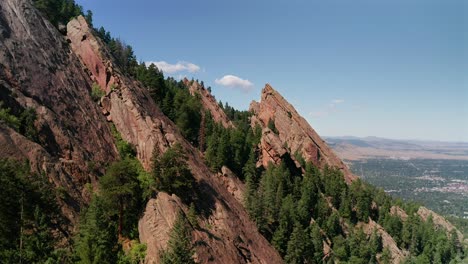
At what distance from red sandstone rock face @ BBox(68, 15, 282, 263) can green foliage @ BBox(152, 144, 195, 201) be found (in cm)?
213

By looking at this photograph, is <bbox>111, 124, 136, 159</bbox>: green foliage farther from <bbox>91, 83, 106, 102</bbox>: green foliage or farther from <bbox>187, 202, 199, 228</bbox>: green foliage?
<bbox>187, 202, 199, 228</bbox>: green foliage

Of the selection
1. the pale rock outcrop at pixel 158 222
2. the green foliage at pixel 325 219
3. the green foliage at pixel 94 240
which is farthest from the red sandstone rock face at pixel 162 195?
the green foliage at pixel 94 240

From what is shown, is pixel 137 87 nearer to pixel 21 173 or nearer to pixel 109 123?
pixel 109 123

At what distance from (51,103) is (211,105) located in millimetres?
71601

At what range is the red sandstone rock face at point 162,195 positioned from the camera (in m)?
43.5

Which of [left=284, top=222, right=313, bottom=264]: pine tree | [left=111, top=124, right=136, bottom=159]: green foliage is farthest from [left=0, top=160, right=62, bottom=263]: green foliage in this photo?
[left=284, top=222, right=313, bottom=264]: pine tree

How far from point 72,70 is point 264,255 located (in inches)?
1945

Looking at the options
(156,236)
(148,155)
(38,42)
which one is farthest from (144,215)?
(38,42)

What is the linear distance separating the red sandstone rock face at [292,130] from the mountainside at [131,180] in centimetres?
1399

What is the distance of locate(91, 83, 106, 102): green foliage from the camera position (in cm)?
6377

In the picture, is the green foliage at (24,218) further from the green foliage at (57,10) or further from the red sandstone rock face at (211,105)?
the red sandstone rock face at (211,105)

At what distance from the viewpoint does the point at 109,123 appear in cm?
6166

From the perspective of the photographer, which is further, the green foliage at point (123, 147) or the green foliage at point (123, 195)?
the green foliage at point (123, 147)

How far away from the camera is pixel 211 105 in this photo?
122m
